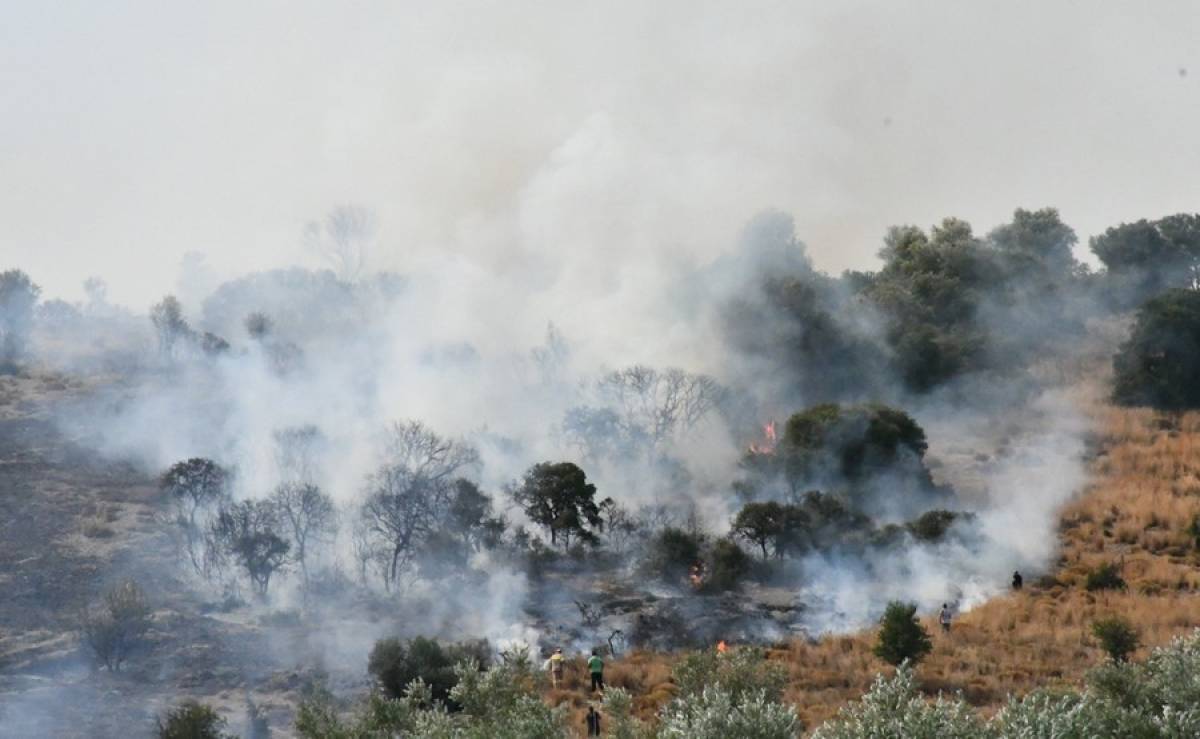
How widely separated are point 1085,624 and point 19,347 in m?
65.3

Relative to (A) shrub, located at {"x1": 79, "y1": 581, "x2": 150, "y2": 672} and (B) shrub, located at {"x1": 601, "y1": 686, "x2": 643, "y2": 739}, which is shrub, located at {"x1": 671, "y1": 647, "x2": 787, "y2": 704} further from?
(A) shrub, located at {"x1": 79, "y1": 581, "x2": 150, "y2": 672}

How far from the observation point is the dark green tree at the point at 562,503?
45250mm

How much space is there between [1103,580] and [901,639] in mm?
12827

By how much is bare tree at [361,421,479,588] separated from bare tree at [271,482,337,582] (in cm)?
156

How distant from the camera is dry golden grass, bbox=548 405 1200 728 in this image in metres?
31.0

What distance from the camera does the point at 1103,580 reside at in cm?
4025

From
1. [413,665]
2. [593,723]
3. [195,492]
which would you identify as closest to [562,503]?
[413,665]

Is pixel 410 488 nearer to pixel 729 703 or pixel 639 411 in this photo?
pixel 639 411

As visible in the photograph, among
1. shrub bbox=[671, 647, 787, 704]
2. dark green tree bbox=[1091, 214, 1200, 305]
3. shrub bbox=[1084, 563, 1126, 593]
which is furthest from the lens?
dark green tree bbox=[1091, 214, 1200, 305]

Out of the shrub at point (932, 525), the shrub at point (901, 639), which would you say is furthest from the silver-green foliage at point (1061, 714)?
the shrub at point (932, 525)

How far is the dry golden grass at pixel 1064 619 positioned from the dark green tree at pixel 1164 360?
743cm

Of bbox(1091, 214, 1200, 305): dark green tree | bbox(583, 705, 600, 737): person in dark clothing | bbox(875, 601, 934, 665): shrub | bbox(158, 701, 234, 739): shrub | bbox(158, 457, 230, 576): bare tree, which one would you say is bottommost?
bbox(583, 705, 600, 737): person in dark clothing

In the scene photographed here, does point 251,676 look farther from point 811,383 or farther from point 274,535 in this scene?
point 811,383

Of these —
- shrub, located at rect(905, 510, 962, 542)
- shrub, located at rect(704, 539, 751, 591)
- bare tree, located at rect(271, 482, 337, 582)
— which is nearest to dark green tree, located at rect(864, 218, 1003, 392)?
shrub, located at rect(905, 510, 962, 542)
